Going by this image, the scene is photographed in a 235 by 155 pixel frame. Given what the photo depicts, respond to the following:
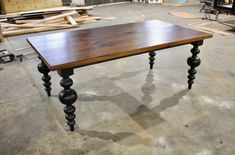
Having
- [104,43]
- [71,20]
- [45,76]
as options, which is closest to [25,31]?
[71,20]

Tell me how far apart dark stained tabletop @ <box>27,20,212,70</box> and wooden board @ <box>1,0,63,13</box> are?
4.46 metres

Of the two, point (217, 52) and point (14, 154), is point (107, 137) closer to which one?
point (14, 154)

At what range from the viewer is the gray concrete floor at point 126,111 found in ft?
5.06

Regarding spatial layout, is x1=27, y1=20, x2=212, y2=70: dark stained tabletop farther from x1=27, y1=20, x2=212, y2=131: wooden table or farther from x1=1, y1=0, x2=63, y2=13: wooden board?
x1=1, y1=0, x2=63, y2=13: wooden board

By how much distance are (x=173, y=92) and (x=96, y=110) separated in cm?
84

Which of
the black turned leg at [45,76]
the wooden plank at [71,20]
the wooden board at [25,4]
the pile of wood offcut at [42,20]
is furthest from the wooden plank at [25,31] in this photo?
the black turned leg at [45,76]

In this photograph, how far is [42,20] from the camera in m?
4.75

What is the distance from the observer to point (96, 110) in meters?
1.94

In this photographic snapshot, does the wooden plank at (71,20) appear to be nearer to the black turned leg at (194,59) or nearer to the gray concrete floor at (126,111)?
the gray concrete floor at (126,111)

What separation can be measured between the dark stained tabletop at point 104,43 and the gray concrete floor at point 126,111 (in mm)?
600

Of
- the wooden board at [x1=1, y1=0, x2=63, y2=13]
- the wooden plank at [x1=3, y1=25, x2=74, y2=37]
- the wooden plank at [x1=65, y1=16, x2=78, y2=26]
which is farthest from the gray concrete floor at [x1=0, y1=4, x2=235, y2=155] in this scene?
the wooden board at [x1=1, y1=0, x2=63, y2=13]

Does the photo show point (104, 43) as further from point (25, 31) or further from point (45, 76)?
point (25, 31)

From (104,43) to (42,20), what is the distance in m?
3.59

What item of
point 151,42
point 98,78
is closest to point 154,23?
point 151,42
